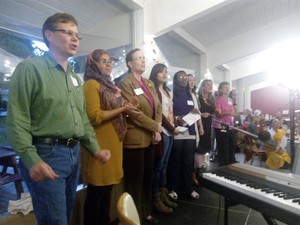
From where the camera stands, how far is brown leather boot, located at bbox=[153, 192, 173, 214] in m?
2.57

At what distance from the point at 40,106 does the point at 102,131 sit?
664mm

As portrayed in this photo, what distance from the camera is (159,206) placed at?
257 cm

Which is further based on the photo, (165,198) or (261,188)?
(165,198)

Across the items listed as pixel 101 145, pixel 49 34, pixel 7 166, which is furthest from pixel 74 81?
pixel 7 166

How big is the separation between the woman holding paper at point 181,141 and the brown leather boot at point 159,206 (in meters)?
0.31

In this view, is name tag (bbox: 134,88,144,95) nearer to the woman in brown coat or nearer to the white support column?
the woman in brown coat

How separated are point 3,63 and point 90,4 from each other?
4.42ft

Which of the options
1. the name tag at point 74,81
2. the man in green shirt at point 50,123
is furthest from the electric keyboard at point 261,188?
the name tag at point 74,81

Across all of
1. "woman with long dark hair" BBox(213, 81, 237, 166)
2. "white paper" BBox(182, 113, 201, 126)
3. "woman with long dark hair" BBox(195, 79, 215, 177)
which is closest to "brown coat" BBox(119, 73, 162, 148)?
"white paper" BBox(182, 113, 201, 126)

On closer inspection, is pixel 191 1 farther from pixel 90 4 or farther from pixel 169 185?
pixel 169 185

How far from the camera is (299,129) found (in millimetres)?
5266

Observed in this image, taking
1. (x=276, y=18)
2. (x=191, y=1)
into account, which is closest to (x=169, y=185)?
(x=191, y=1)

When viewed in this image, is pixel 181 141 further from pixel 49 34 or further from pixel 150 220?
pixel 49 34

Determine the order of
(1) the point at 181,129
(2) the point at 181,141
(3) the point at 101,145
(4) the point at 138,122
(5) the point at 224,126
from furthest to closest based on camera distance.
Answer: (5) the point at 224,126
(2) the point at 181,141
(1) the point at 181,129
(4) the point at 138,122
(3) the point at 101,145
